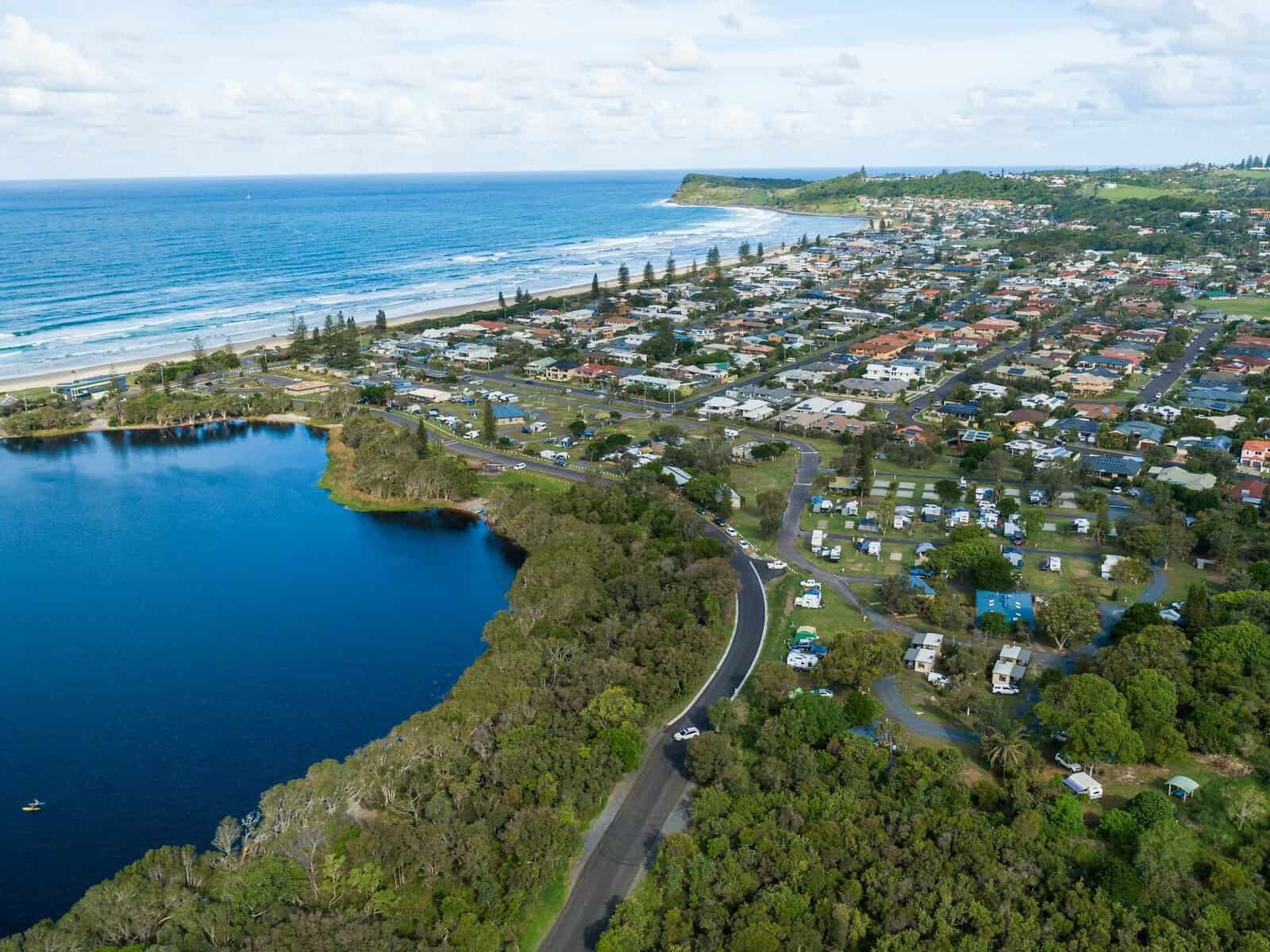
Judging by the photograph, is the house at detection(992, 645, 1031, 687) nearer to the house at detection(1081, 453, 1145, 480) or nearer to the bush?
the bush

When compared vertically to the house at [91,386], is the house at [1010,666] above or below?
below

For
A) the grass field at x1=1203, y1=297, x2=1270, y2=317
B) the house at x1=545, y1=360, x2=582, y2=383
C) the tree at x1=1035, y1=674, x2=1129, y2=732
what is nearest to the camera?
the tree at x1=1035, y1=674, x2=1129, y2=732

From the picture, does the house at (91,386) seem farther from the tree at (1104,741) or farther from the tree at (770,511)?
the tree at (1104,741)

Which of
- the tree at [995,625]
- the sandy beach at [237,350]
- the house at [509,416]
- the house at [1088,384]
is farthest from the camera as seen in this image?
the sandy beach at [237,350]

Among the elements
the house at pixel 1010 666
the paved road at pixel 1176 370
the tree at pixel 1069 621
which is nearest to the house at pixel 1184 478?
the tree at pixel 1069 621

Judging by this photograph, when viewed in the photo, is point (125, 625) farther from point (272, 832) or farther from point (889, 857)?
point (889, 857)

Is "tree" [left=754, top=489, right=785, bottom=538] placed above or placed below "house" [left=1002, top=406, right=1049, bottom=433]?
below

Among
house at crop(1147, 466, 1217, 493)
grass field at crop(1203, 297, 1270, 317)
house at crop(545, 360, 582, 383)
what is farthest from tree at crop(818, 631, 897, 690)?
grass field at crop(1203, 297, 1270, 317)
